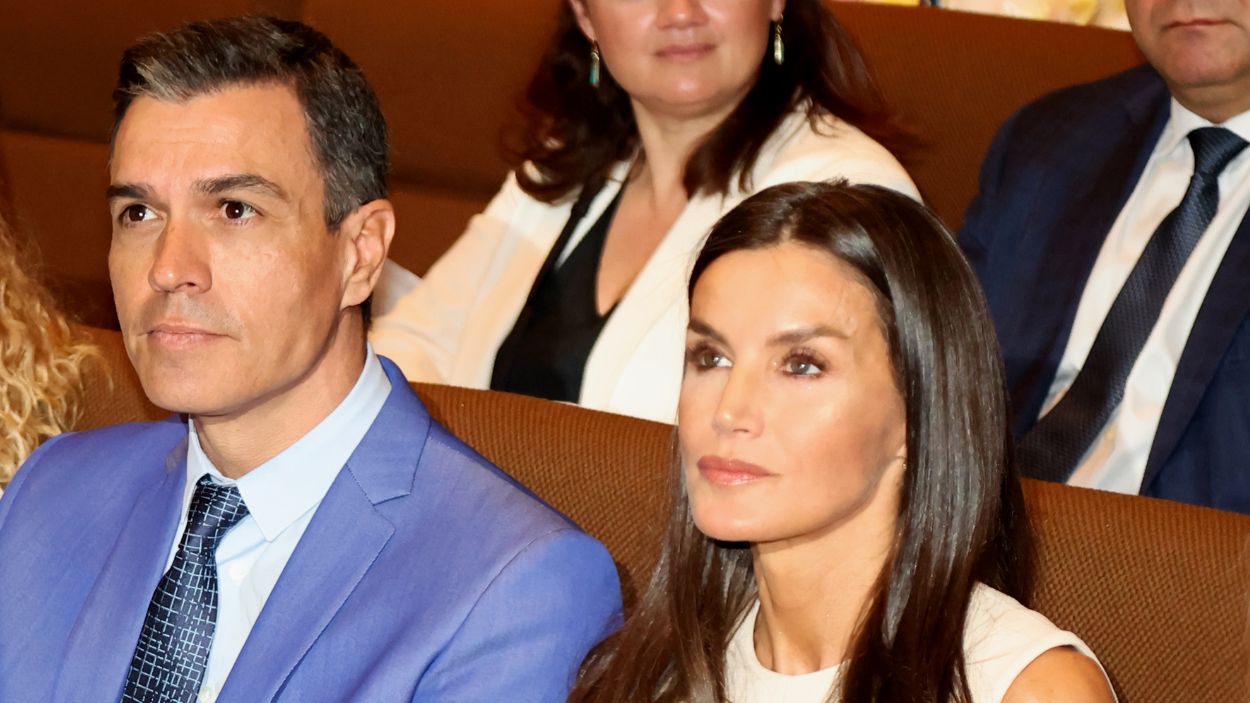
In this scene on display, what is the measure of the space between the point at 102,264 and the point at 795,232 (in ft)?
7.30

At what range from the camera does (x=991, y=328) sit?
136 centimetres

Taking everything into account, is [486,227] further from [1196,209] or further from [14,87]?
[14,87]

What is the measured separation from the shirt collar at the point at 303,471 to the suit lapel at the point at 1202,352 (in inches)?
39.1

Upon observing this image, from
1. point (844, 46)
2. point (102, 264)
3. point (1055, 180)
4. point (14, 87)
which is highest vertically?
point (844, 46)

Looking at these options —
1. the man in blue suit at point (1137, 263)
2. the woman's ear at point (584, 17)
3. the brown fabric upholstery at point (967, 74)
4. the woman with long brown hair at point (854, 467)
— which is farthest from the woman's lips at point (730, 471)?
the brown fabric upholstery at point (967, 74)

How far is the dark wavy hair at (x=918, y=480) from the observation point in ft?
4.28

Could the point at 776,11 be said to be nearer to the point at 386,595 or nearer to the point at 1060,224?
the point at 1060,224

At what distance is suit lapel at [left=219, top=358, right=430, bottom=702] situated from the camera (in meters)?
1.36

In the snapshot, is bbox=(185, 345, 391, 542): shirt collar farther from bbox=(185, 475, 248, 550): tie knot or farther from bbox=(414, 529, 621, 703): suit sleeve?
bbox=(414, 529, 621, 703): suit sleeve

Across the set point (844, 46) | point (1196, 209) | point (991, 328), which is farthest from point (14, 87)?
point (991, 328)

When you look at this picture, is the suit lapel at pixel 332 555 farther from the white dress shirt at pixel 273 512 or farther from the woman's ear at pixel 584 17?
the woman's ear at pixel 584 17

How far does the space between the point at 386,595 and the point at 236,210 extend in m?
0.36

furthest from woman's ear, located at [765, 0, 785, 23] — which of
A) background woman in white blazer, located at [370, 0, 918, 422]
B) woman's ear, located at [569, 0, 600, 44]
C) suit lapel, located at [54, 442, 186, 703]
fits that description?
suit lapel, located at [54, 442, 186, 703]

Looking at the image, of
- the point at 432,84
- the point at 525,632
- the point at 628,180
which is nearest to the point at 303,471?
the point at 525,632
